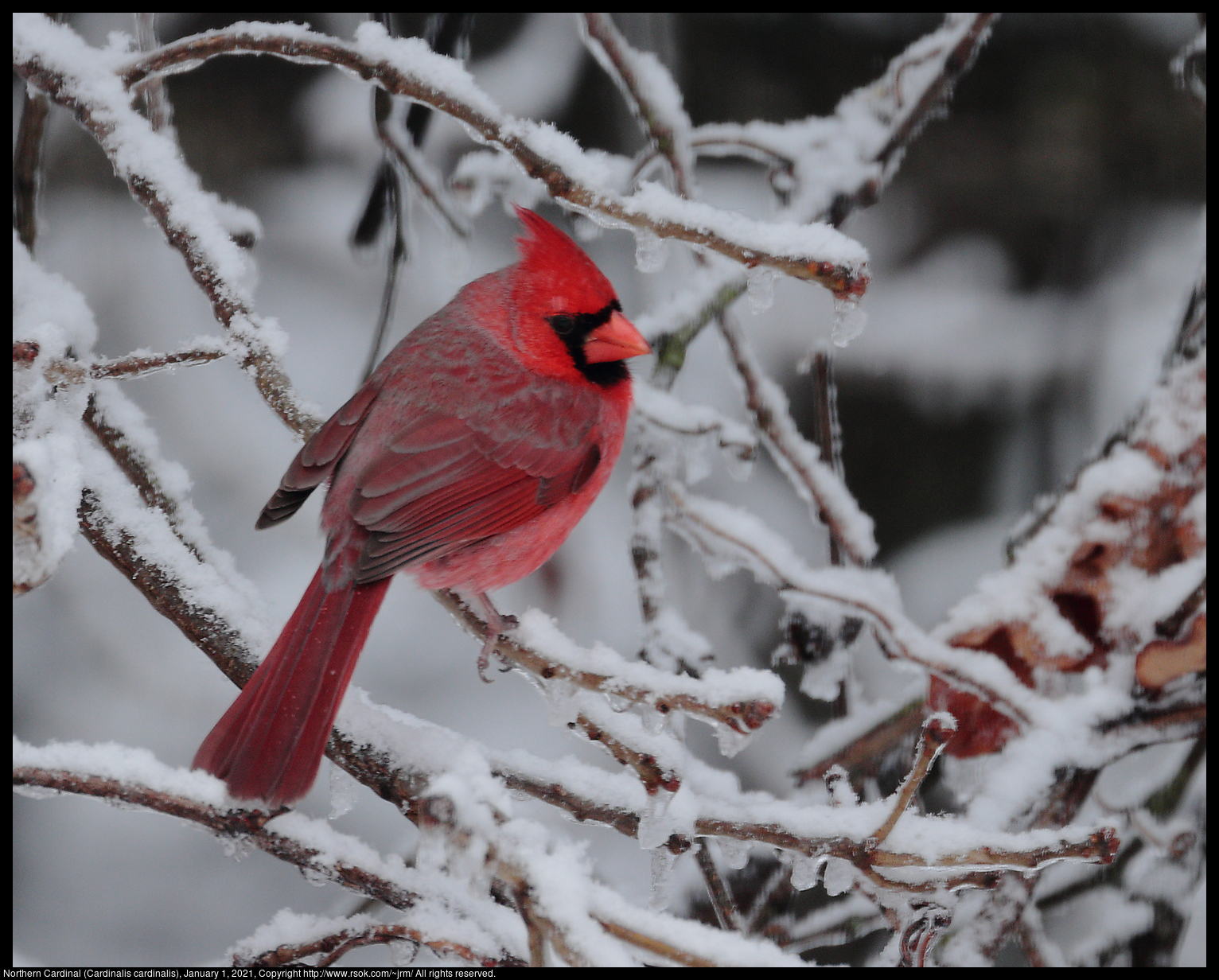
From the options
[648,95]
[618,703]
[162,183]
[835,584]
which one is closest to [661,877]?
[618,703]

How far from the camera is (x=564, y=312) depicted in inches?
61.1

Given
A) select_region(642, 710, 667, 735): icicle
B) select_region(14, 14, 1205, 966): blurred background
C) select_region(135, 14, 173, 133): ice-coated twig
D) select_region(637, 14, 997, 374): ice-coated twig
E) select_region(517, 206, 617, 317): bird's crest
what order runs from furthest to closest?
select_region(14, 14, 1205, 966): blurred background
select_region(637, 14, 997, 374): ice-coated twig
select_region(135, 14, 173, 133): ice-coated twig
select_region(517, 206, 617, 317): bird's crest
select_region(642, 710, 667, 735): icicle

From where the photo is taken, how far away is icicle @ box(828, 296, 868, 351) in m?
1.17

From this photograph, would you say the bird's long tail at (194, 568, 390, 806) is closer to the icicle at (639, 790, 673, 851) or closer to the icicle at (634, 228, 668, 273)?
the icicle at (639, 790, 673, 851)

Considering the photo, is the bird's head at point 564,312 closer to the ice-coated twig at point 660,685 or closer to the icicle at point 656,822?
the ice-coated twig at point 660,685

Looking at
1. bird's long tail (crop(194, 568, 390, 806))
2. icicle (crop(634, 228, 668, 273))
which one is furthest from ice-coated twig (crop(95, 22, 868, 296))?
bird's long tail (crop(194, 568, 390, 806))

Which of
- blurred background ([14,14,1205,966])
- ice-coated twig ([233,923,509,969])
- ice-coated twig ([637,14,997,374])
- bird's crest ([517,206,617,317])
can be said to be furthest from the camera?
blurred background ([14,14,1205,966])

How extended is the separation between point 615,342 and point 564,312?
9cm

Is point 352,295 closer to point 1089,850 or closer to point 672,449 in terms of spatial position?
point 672,449

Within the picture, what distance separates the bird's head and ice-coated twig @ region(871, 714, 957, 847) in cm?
69

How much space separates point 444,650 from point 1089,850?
155cm

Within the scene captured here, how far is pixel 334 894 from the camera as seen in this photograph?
2016 mm

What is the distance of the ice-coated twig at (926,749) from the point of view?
0.99 metres

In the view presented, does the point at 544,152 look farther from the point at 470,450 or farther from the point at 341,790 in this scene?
the point at 341,790
